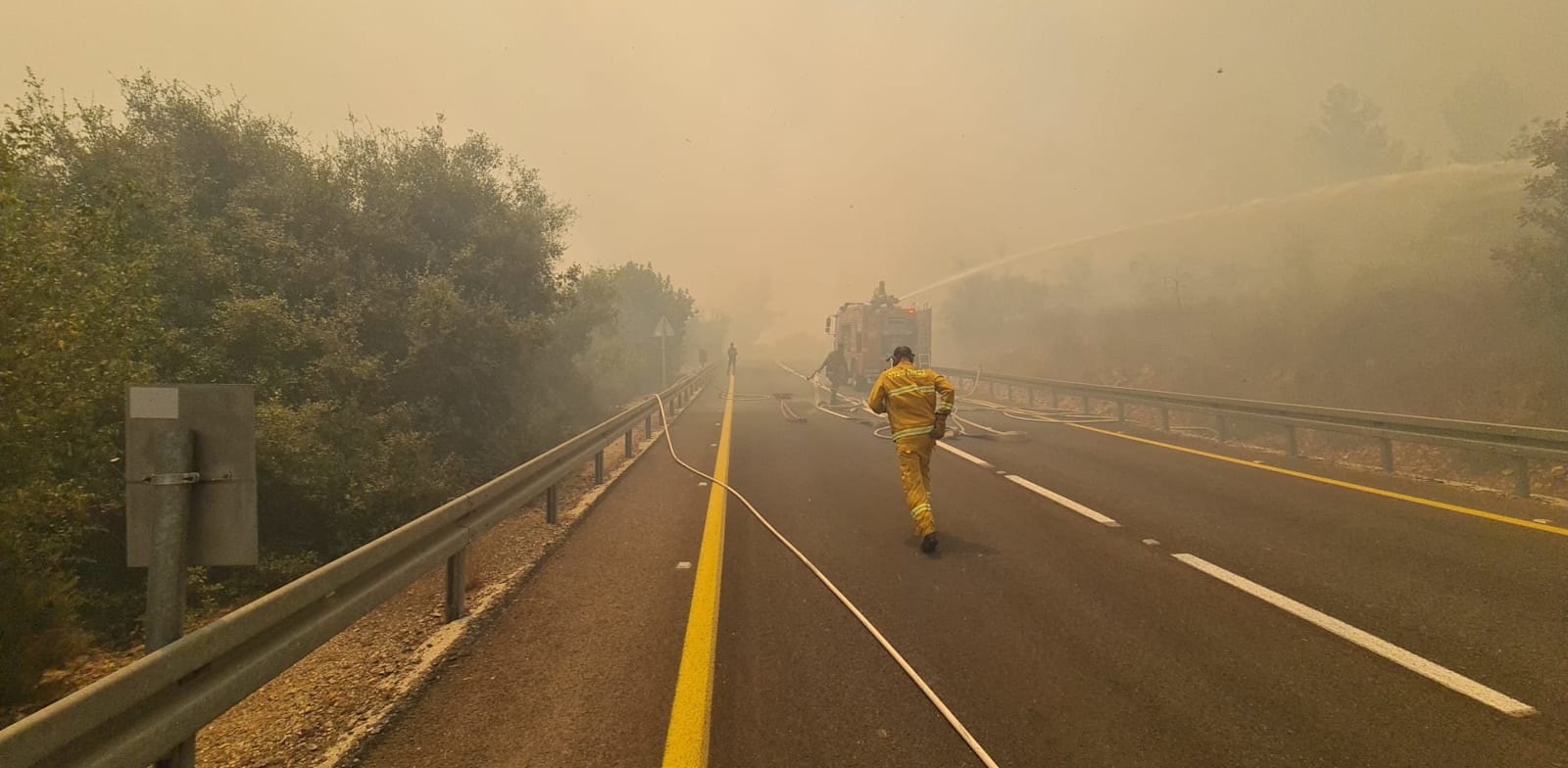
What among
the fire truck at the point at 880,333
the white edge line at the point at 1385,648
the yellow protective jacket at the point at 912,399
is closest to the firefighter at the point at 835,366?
the fire truck at the point at 880,333

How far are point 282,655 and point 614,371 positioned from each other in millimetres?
27218

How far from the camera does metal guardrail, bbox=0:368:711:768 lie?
1.86m

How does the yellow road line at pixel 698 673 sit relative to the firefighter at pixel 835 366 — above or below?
below

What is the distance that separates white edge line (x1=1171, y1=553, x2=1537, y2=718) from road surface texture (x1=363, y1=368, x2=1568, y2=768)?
20 millimetres

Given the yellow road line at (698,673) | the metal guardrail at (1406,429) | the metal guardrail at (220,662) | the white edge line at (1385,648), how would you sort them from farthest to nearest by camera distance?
the metal guardrail at (1406,429), the white edge line at (1385,648), the yellow road line at (698,673), the metal guardrail at (220,662)

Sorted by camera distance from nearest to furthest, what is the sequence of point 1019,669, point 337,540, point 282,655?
point 282,655, point 1019,669, point 337,540

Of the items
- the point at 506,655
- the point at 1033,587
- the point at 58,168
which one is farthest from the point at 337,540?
the point at 1033,587

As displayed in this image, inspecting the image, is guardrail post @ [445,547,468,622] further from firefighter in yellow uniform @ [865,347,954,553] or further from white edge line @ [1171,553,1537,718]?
white edge line @ [1171,553,1537,718]

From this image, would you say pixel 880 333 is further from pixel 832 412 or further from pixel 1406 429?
pixel 1406 429

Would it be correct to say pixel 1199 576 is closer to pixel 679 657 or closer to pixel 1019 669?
pixel 1019 669

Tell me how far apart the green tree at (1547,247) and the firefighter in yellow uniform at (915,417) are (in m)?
16.9

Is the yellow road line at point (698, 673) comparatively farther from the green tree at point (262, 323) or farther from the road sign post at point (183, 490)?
the green tree at point (262, 323)

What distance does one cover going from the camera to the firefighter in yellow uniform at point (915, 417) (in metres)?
6.14

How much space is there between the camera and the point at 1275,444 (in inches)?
643
